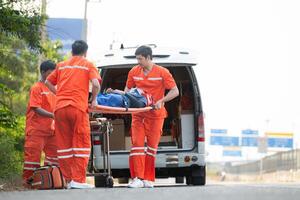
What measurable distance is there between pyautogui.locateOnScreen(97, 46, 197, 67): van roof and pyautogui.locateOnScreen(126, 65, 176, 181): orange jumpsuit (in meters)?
1.55

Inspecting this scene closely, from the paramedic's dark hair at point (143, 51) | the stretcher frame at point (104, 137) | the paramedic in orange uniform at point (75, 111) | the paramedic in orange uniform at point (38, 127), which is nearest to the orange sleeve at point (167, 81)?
the paramedic's dark hair at point (143, 51)

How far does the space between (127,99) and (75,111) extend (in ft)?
3.39

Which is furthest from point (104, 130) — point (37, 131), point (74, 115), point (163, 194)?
point (163, 194)

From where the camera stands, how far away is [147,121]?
43.4ft

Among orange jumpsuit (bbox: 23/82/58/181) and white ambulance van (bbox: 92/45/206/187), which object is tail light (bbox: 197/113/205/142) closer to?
white ambulance van (bbox: 92/45/206/187)

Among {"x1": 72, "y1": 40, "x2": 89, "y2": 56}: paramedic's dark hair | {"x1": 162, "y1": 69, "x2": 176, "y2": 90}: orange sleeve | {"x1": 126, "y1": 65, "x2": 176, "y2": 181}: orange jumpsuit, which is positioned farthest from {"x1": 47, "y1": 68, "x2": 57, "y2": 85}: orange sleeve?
{"x1": 162, "y1": 69, "x2": 176, "y2": 90}: orange sleeve

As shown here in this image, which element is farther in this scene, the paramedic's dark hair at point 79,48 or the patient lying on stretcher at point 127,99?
the patient lying on stretcher at point 127,99

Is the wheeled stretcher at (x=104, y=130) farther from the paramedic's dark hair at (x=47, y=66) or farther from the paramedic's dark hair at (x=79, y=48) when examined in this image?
the paramedic's dark hair at (x=47, y=66)

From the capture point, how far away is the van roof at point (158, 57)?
14.9 meters

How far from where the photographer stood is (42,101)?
13.7 m

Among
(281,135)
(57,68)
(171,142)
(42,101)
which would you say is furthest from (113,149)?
(281,135)

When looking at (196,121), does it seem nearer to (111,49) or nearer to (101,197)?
(111,49)

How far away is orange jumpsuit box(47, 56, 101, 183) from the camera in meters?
12.0

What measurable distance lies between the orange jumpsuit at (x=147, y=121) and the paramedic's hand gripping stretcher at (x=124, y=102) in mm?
272
